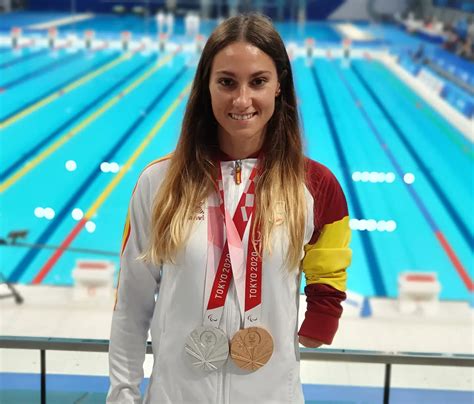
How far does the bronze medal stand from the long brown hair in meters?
0.13

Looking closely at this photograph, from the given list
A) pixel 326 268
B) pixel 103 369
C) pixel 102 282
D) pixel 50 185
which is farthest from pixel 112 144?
pixel 326 268

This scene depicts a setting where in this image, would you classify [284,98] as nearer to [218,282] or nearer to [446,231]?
[218,282]

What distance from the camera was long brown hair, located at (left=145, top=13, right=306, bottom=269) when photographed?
113 centimetres

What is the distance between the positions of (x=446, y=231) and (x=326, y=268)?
4399 mm

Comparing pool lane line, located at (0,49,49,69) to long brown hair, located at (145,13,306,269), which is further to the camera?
pool lane line, located at (0,49,49,69)

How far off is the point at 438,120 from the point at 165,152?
3.43m

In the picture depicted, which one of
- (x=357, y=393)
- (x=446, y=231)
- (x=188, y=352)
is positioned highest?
(x=188, y=352)

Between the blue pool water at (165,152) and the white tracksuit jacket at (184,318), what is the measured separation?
2.42m

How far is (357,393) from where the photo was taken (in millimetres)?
1650

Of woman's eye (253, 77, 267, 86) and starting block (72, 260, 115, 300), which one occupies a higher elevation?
woman's eye (253, 77, 267, 86)

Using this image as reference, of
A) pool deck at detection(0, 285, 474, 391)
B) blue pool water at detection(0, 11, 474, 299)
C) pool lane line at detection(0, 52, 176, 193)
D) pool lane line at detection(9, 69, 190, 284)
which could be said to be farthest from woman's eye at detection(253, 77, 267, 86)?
pool lane line at detection(0, 52, 176, 193)

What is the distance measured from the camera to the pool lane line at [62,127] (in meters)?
6.39

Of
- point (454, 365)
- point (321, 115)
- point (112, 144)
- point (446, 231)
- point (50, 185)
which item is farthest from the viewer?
point (321, 115)

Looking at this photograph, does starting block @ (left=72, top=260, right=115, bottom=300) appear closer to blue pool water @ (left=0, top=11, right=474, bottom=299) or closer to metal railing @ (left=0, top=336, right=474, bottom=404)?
blue pool water @ (left=0, top=11, right=474, bottom=299)
